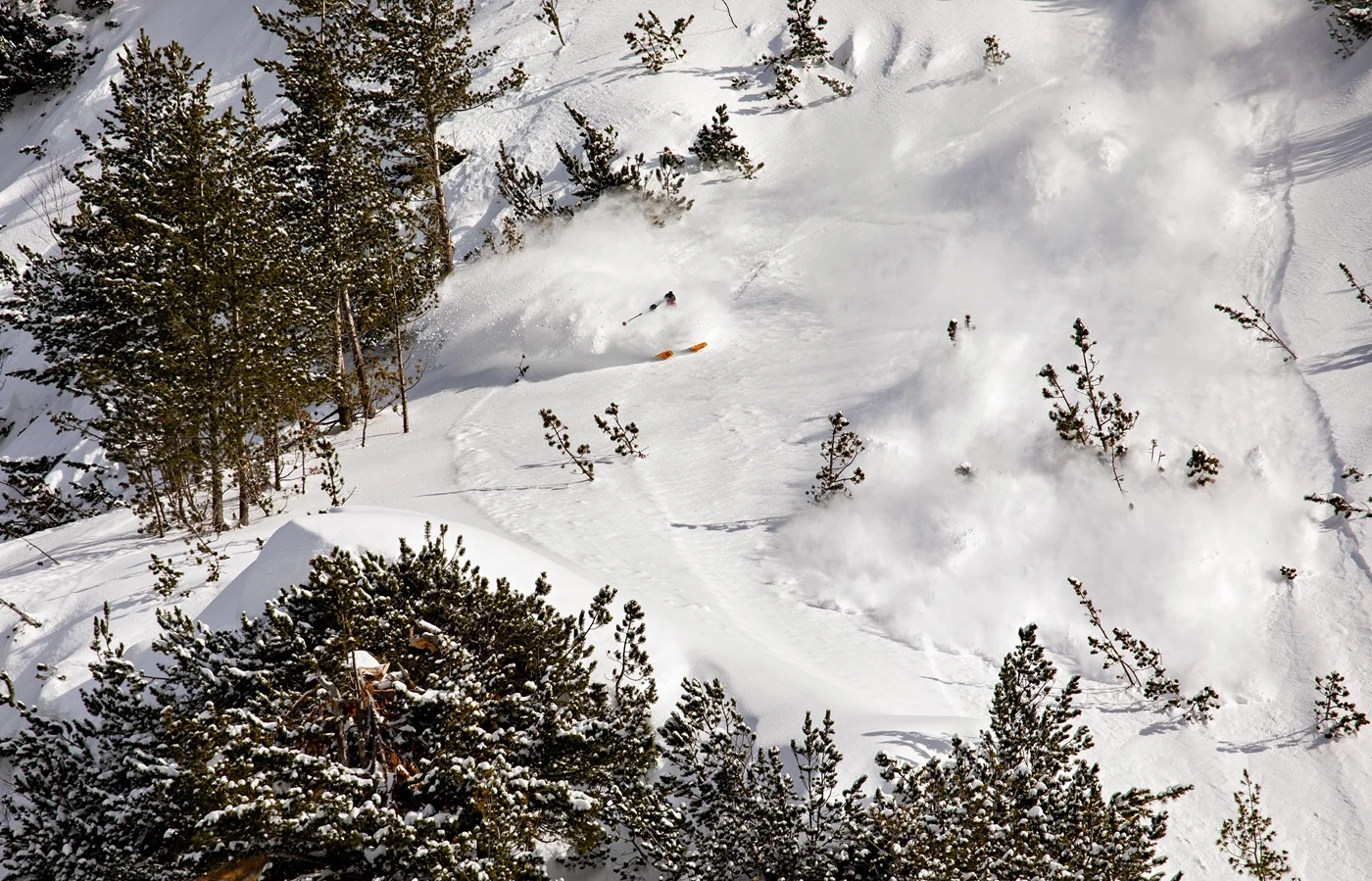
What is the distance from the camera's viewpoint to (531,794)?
514 cm

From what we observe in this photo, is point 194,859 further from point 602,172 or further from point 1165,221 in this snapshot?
point 602,172

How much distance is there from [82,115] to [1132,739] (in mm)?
29702

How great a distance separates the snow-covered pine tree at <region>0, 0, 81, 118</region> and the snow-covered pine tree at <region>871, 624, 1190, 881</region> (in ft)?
107

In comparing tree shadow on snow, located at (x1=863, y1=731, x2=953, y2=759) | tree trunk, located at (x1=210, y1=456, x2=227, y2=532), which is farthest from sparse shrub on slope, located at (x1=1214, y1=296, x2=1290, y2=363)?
tree trunk, located at (x1=210, y1=456, x2=227, y2=532)

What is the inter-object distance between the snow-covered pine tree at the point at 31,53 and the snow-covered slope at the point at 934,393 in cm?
1322

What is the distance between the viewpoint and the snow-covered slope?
718 cm

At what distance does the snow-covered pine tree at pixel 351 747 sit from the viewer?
4617mm

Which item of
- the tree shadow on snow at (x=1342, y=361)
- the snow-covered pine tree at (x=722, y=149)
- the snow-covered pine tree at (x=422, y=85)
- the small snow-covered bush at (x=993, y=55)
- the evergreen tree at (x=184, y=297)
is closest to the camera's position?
the tree shadow on snow at (x=1342, y=361)

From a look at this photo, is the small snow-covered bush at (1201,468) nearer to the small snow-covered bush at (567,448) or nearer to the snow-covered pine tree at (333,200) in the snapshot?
the small snow-covered bush at (567,448)

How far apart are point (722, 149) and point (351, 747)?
14.2 metres

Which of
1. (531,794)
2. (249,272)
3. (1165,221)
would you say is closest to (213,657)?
(531,794)

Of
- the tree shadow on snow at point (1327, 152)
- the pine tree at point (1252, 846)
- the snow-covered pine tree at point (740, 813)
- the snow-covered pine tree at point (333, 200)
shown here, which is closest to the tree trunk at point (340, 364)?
the snow-covered pine tree at point (333, 200)

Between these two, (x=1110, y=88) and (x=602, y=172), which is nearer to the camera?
(x=1110, y=88)

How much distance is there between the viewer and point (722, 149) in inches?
679
